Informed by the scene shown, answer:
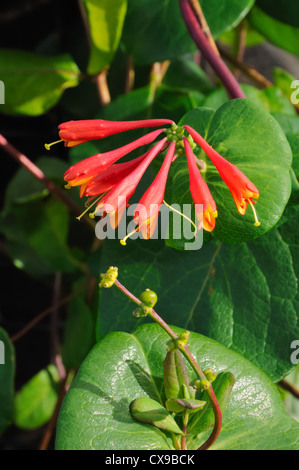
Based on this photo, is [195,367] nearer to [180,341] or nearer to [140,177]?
[180,341]

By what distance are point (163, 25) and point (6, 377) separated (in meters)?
0.47

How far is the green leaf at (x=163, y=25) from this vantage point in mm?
599

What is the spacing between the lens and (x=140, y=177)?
1.32ft

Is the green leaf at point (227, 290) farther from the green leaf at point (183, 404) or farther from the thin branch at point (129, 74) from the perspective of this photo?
the thin branch at point (129, 74)

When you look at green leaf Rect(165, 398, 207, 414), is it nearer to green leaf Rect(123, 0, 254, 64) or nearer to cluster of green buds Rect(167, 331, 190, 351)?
cluster of green buds Rect(167, 331, 190, 351)

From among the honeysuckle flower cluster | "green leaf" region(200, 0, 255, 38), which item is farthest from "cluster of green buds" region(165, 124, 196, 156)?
"green leaf" region(200, 0, 255, 38)

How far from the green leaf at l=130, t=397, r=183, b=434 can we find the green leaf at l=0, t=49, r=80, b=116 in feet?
1.52

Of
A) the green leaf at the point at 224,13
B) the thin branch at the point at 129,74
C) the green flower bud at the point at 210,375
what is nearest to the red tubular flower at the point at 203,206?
the green flower bud at the point at 210,375

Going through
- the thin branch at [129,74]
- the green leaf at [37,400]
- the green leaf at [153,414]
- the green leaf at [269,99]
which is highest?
the thin branch at [129,74]

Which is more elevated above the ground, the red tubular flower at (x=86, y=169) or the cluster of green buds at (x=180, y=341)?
the red tubular flower at (x=86, y=169)

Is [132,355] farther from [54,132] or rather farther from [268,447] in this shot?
[54,132]

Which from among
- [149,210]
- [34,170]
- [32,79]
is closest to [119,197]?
[149,210]

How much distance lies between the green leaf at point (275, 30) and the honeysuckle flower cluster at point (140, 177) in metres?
0.44

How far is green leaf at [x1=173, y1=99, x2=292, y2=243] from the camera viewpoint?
0.42 meters
